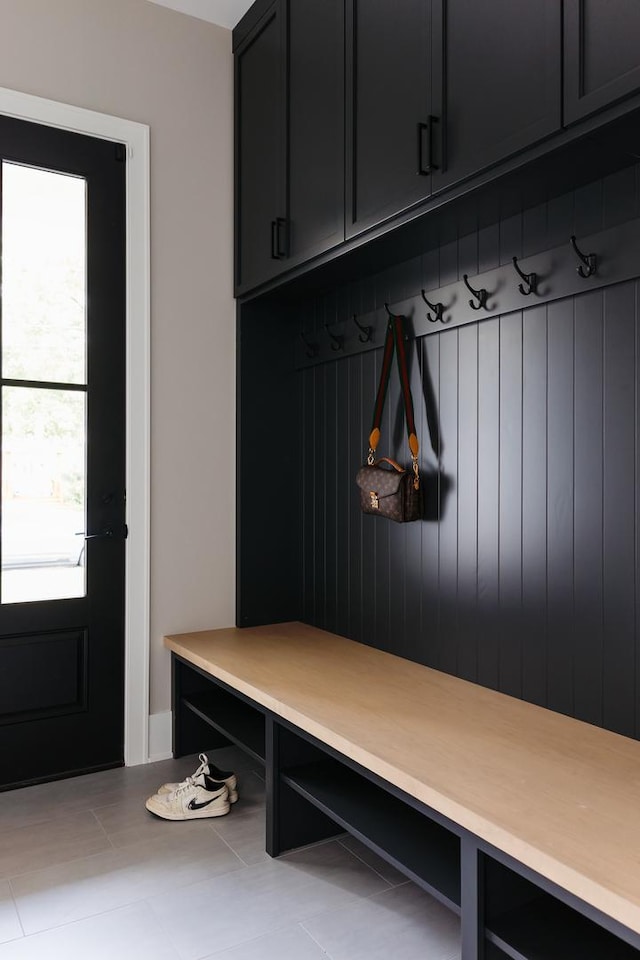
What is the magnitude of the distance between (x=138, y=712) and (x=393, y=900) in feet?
4.02

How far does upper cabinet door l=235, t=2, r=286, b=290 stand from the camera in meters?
2.51

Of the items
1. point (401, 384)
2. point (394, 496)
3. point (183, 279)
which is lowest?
point (394, 496)

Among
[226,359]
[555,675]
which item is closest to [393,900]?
[555,675]

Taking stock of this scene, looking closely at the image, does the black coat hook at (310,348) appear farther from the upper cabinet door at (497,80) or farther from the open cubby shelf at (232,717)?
the open cubby shelf at (232,717)

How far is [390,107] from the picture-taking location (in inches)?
76.3

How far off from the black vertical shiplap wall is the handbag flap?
115 millimetres

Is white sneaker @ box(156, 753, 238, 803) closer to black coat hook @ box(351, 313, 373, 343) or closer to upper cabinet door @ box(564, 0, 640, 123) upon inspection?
black coat hook @ box(351, 313, 373, 343)

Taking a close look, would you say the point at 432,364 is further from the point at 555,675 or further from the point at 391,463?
the point at 555,675

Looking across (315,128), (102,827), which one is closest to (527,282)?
(315,128)

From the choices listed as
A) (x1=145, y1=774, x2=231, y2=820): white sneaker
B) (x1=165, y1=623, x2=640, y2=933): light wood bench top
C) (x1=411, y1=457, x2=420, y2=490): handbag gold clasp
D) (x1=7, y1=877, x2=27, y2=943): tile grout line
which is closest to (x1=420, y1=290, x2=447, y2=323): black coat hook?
(x1=411, y1=457, x2=420, y2=490): handbag gold clasp

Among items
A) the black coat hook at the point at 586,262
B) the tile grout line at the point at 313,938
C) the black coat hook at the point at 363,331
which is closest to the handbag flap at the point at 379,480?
the black coat hook at the point at 363,331

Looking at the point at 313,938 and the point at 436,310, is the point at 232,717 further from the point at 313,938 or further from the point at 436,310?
the point at 436,310

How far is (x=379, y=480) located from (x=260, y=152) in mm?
1329

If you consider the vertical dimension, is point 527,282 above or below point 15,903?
above
